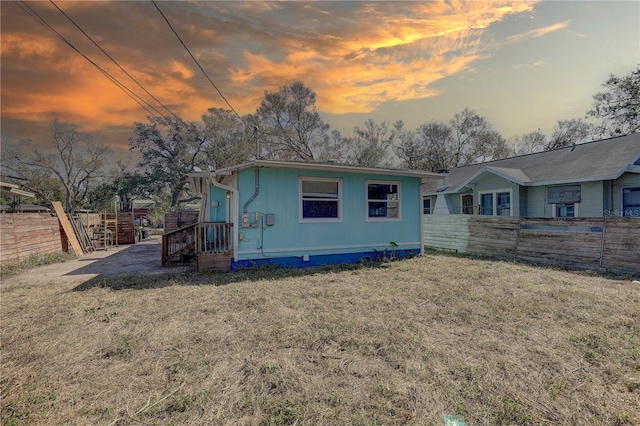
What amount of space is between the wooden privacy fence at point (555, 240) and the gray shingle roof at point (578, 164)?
331cm

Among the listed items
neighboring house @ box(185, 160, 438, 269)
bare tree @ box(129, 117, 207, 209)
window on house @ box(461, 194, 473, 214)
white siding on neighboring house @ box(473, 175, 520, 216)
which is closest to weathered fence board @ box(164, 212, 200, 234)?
neighboring house @ box(185, 160, 438, 269)

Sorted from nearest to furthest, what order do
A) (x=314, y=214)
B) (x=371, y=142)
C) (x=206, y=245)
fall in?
(x=206, y=245)
(x=314, y=214)
(x=371, y=142)

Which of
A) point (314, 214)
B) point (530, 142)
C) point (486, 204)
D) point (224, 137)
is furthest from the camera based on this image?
point (530, 142)

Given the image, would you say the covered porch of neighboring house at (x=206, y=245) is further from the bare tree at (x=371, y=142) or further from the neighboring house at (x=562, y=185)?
the bare tree at (x=371, y=142)

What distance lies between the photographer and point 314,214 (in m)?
7.89

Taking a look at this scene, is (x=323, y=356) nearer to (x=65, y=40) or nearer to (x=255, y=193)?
(x=255, y=193)

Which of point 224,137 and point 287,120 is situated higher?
point 287,120

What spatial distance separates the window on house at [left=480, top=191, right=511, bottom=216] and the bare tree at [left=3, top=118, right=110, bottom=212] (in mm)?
33107

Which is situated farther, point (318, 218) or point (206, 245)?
point (318, 218)

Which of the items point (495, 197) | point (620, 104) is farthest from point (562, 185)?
point (620, 104)

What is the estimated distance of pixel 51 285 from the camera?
19.7 ft

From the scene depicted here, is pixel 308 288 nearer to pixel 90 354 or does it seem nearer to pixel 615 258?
pixel 90 354

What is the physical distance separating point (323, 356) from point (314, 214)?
5142 mm

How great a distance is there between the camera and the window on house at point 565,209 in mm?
10477
